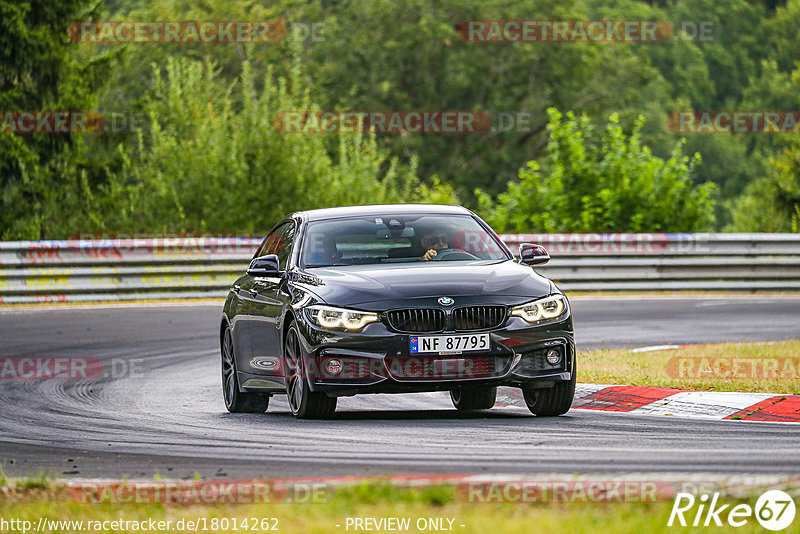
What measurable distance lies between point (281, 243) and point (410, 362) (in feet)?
8.65

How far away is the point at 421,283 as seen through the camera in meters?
9.92

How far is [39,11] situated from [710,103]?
213 ft

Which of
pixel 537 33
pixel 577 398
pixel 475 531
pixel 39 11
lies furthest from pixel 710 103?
pixel 475 531

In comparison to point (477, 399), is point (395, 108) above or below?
below

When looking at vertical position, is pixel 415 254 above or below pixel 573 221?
above

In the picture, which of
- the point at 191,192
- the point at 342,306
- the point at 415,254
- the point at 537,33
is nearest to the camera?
the point at 342,306

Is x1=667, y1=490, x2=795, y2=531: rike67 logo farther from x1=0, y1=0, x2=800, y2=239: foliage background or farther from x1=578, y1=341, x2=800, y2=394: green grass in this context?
x1=0, y1=0, x2=800, y2=239: foliage background

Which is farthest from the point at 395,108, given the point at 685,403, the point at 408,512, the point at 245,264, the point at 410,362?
the point at 408,512

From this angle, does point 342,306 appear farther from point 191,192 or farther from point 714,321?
point 191,192

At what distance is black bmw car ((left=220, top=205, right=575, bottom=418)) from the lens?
31.8 feet

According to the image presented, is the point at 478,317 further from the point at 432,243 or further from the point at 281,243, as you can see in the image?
the point at 281,243

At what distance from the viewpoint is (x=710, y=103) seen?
9325 cm

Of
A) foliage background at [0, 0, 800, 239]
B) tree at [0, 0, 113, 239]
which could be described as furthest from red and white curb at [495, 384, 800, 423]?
tree at [0, 0, 113, 239]

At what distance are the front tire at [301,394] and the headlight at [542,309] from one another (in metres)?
1.42
